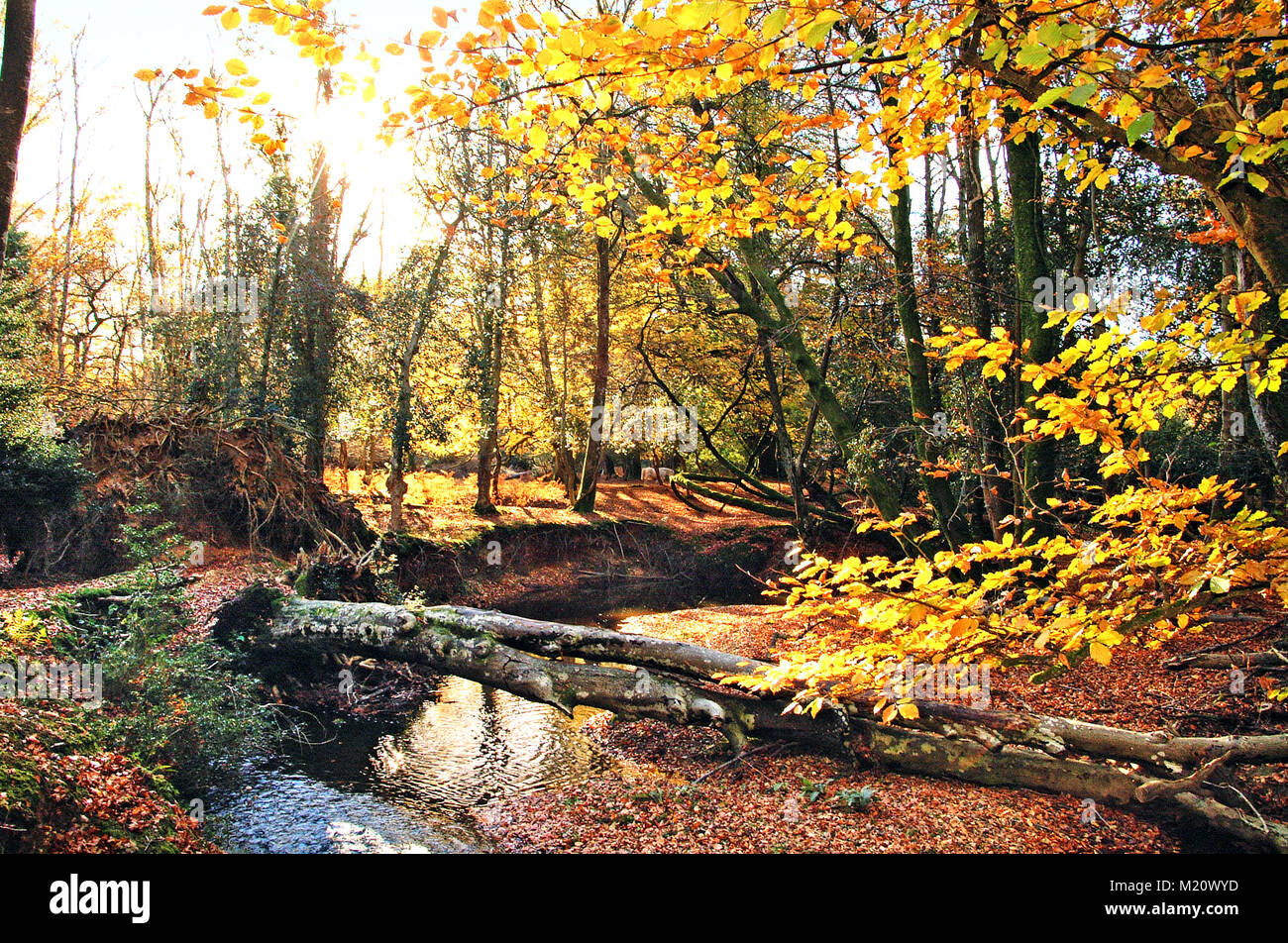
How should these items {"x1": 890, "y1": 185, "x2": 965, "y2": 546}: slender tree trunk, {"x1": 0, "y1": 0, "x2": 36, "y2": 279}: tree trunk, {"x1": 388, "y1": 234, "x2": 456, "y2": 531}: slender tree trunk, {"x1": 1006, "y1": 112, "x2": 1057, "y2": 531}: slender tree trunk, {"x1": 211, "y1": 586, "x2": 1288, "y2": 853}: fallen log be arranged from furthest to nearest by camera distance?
{"x1": 388, "y1": 234, "x2": 456, "y2": 531}: slender tree trunk
{"x1": 890, "y1": 185, "x2": 965, "y2": 546}: slender tree trunk
{"x1": 1006, "y1": 112, "x2": 1057, "y2": 531}: slender tree trunk
{"x1": 211, "y1": 586, "x2": 1288, "y2": 853}: fallen log
{"x1": 0, "y1": 0, "x2": 36, "y2": 279}: tree trunk

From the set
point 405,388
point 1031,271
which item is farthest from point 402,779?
point 405,388

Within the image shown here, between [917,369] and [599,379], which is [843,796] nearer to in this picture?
[917,369]

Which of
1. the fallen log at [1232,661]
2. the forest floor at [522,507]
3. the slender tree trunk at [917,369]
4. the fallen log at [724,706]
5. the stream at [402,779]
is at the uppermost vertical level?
the slender tree trunk at [917,369]

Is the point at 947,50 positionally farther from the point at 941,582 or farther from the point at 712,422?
the point at 712,422

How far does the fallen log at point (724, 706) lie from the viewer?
4.87 m

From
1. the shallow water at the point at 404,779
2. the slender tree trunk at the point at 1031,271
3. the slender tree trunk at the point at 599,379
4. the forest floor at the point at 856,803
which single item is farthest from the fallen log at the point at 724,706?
the slender tree trunk at the point at 599,379

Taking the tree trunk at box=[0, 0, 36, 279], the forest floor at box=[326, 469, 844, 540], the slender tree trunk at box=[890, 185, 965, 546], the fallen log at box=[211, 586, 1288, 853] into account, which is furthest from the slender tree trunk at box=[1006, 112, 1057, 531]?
the forest floor at box=[326, 469, 844, 540]

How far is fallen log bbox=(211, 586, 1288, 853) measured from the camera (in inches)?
192

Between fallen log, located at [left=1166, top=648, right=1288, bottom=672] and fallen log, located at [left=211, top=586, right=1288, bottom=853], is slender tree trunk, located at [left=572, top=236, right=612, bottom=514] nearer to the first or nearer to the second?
fallen log, located at [left=211, top=586, right=1288, bottom=853]

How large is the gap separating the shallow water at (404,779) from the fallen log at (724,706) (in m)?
0.73

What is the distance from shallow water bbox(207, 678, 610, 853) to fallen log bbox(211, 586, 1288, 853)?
734 mm

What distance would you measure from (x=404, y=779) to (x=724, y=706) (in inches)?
123

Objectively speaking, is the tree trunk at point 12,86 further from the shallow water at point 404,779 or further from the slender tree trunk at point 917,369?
the slender tree trunk at point 917,369
